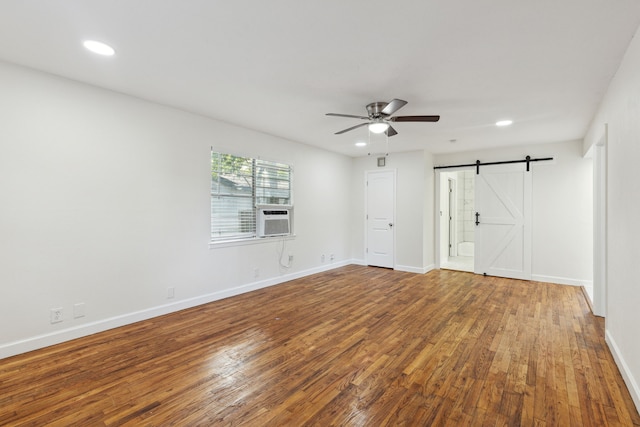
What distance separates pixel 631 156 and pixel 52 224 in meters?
4.85

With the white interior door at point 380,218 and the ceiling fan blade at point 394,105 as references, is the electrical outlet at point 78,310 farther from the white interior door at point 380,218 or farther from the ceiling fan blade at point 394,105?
the white interior door at point 380,218

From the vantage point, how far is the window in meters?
4.27

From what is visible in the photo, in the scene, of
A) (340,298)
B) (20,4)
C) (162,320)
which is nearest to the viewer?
(20,4)

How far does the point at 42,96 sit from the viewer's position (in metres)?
2.77

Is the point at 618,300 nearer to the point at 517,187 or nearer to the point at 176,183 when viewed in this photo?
the point at 517,187

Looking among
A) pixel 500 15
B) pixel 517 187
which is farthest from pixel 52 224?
pixel 517 187

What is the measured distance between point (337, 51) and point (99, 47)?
1.84m

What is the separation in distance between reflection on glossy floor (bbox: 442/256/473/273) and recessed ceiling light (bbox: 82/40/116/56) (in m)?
6.55

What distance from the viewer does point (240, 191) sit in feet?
15.0

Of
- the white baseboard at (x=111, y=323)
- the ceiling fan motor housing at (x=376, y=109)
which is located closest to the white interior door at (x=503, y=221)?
the ceiling fan motor housing at (x=376, y=109)

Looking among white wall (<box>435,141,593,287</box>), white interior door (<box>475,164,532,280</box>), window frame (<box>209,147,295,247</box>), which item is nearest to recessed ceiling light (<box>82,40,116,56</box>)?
window frame (<box>209,147,295,247</box>)

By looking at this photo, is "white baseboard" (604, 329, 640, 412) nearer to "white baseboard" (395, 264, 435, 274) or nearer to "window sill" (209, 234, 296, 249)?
"white baseboard" (395, 264, 435, 274)

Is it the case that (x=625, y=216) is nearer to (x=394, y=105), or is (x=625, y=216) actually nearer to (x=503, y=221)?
(x=394, y=105)

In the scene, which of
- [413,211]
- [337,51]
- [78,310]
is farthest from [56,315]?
[413,211]
